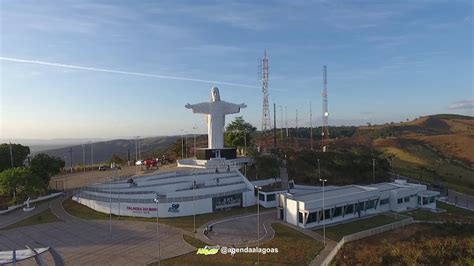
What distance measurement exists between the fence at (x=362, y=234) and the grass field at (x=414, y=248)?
1.19 ft

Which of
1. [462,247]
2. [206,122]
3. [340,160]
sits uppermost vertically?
[206,122]

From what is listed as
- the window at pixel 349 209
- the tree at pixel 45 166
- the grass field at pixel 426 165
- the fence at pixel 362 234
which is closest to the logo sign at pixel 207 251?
the fence at pixel 362 234

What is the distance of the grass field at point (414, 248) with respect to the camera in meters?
28.1

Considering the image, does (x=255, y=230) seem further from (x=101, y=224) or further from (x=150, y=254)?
(x=101, y=224)

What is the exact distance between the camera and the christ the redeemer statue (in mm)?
61312

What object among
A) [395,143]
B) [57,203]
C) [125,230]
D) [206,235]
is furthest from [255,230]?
[395,143]

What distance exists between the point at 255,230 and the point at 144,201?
45.1 feet

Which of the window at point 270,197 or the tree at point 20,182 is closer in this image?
the tree at point 20,182

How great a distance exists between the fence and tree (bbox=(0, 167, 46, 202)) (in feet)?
118

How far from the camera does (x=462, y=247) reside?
101 feet

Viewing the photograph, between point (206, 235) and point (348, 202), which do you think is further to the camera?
point (348, 202)

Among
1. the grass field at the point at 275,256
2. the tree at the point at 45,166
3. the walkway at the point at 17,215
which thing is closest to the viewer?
the grass field at the point at 275,256

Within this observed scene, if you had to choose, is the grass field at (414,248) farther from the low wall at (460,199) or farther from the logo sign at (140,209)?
the logo sign at (140,209)

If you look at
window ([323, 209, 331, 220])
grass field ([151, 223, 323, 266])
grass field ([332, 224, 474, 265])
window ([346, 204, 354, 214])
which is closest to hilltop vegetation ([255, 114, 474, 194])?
window ([346, 204, 354, 214])
